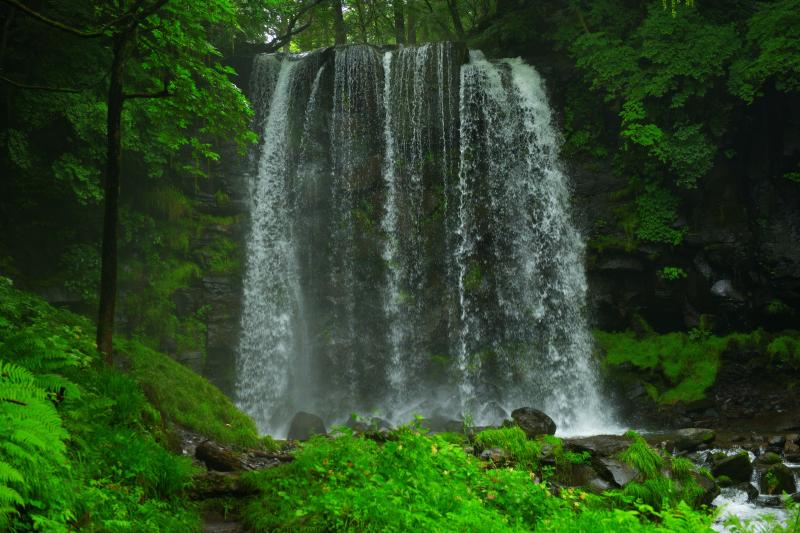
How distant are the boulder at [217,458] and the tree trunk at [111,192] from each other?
A: 6.26ft

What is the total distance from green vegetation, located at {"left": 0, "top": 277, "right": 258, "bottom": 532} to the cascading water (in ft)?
28.0

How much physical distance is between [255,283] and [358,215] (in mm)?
3698

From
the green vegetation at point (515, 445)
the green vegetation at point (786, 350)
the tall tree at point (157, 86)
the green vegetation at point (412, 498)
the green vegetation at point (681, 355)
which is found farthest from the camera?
the green vegetation at point (681, 355)

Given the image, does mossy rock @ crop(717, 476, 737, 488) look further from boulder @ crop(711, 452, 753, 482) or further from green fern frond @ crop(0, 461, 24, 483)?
green fern frond @ crop(0, 461, 24, 483)

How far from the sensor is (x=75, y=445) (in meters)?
4.06

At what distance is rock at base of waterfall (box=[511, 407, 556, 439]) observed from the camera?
10.7 m

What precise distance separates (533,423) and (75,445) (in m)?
8.73

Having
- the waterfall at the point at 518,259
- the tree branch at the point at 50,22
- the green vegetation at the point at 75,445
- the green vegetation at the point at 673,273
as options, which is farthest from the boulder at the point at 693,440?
the tree branch at the point at 50,22

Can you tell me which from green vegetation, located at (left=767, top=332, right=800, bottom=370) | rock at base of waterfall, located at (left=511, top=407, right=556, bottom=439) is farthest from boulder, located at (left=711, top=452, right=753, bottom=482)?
green vegetation, located at (left=767, top=332, right=800, bottom=370)

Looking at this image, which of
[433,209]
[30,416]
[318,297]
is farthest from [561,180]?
[30,416]

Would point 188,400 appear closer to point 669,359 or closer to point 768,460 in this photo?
point 768,460

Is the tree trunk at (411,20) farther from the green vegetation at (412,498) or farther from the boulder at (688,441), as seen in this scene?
the green vegetation at (412,498)

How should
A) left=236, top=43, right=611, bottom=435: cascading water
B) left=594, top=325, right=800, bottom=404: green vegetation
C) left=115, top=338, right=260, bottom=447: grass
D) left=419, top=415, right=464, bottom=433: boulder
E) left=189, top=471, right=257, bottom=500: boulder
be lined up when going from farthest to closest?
1. left=236, top=43, right=611, bottom=435: cascading water
2. left=594, top=325, right=800, bottom=404: green vegetation
3. left=419, top=415, right=464, bottom=433: boulder
4. left=115, top=338, right=260, bottom=447: grass
5. left=189, top=471, right=257, bottom=500: boulder

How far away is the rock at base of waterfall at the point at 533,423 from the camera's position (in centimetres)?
1066
